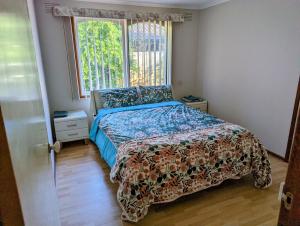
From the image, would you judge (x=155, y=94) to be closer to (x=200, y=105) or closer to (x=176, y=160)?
(x=200, y=105)

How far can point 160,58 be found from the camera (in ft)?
13.6

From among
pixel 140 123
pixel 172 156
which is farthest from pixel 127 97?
pixel 172 156

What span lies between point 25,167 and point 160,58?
12.5 feet

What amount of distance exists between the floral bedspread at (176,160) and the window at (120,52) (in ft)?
4.98

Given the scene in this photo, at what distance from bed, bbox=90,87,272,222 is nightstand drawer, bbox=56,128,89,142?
638 mm

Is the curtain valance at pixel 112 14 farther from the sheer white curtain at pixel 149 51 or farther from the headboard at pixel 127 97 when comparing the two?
the headboard at pixel 127 97

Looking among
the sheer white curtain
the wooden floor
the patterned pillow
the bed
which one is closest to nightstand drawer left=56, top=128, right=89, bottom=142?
the bed

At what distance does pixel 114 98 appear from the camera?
353 cm

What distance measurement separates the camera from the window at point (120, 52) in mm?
3553

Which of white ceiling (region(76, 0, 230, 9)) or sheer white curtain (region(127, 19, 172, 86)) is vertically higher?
white ceiling (region(76, 0, 230, 9))

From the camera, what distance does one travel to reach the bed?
71.9 inches

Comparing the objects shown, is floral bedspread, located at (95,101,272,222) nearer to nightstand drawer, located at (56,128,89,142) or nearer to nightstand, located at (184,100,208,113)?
nightstand drawer, located at (56,128,89,142)

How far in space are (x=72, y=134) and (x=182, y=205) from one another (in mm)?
2156

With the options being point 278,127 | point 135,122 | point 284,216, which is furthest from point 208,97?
point 284,216
